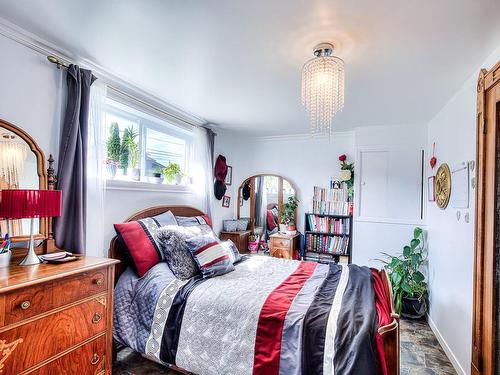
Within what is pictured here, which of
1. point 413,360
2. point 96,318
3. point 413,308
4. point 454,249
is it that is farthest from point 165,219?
point 413,308

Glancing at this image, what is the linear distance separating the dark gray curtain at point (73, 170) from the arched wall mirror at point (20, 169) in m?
0.12

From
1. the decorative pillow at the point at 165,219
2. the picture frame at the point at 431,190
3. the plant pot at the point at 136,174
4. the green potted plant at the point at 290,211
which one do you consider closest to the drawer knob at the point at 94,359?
the decorative pillow at the point at 165,219

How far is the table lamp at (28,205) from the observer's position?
4.69ft

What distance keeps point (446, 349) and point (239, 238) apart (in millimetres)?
2652

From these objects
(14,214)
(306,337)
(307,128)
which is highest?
(307,128)

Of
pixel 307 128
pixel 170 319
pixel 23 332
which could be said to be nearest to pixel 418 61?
pixel 307 128

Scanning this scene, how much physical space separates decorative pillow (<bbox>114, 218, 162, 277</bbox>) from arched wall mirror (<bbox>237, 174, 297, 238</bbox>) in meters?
2.27

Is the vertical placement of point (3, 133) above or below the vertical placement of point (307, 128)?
below

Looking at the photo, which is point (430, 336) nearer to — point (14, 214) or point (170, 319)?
point (170, 319)

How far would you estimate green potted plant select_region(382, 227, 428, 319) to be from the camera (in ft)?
9.95

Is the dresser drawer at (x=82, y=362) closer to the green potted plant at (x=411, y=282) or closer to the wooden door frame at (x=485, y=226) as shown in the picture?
the wooden door frame at (x=485, y=226)

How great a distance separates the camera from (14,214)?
1.44 meters

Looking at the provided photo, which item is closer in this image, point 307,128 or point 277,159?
point 307,128

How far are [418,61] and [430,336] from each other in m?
2.67
